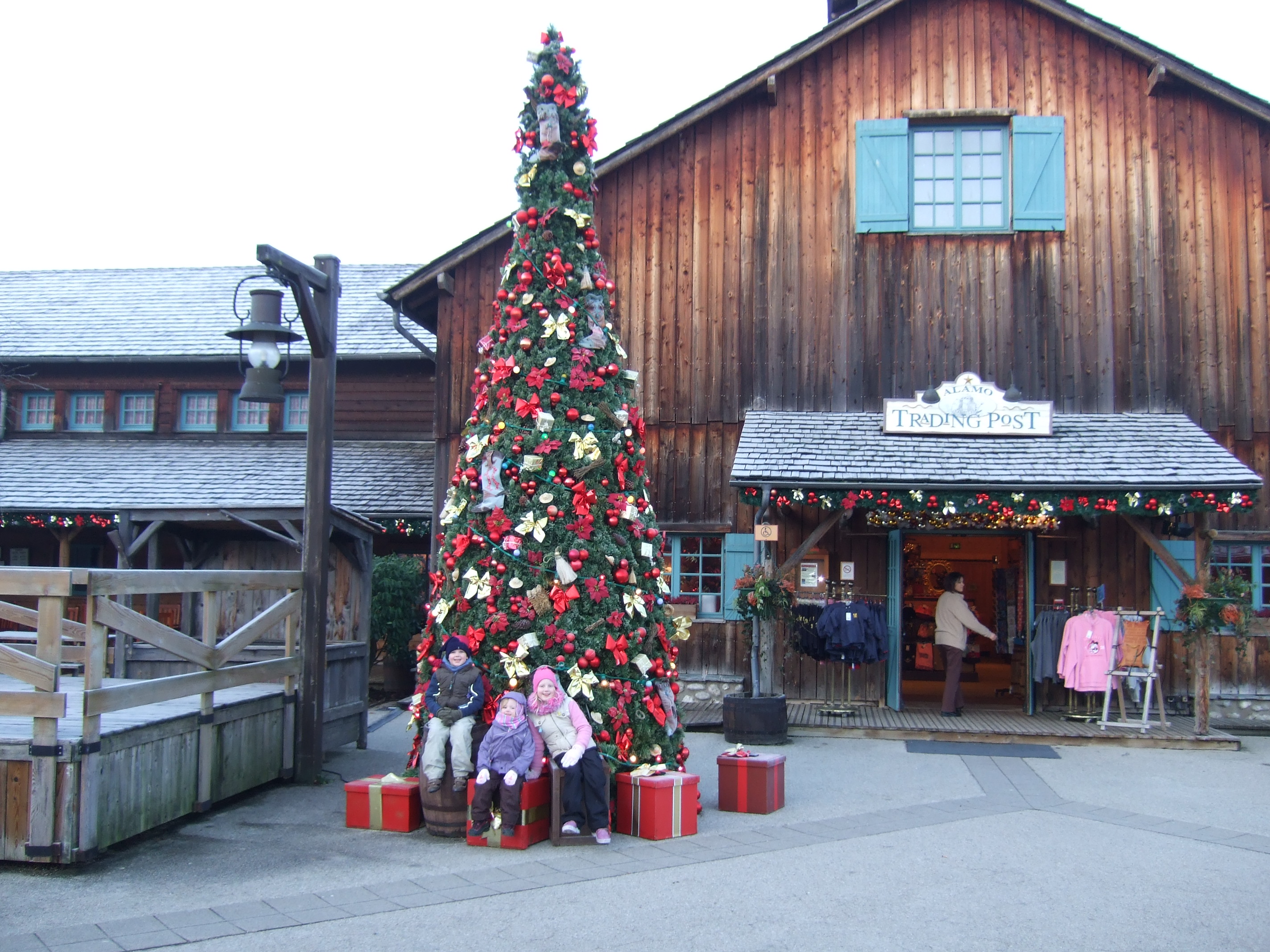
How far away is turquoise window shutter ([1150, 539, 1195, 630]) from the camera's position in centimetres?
1366

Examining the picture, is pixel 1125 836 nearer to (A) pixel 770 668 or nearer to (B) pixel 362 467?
(A) pixel 770 668

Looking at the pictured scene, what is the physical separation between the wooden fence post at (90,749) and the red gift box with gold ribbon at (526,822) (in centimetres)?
221

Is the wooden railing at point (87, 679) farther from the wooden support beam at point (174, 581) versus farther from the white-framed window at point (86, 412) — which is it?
the white-framed window at point (86, 412)

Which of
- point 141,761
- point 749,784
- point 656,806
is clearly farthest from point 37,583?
point 749,784

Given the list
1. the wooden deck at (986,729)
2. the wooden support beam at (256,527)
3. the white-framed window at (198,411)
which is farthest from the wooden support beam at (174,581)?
the white-framed window at (198,411)

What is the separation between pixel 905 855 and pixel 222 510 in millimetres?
7384

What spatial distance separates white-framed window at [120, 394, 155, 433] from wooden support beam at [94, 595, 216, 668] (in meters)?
11.5

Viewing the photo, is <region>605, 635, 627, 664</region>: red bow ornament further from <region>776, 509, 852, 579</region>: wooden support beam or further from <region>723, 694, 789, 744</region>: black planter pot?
<region>776, 509, 852, 579</region>: wooden support beam

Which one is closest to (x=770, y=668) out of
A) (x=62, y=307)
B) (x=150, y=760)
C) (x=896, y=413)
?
(x=896, y=413)

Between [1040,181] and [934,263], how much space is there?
1.60m

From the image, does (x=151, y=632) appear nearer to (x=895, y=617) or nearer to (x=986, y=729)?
(x=986, y=729)

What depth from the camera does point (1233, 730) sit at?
1304cm

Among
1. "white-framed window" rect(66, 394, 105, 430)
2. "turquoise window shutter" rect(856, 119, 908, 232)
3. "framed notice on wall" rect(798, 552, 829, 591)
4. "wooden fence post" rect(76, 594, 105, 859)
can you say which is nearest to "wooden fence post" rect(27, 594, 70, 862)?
"wooden fence post" rect(76, 594, 105, 859)

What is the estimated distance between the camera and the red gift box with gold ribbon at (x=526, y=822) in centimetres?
733
